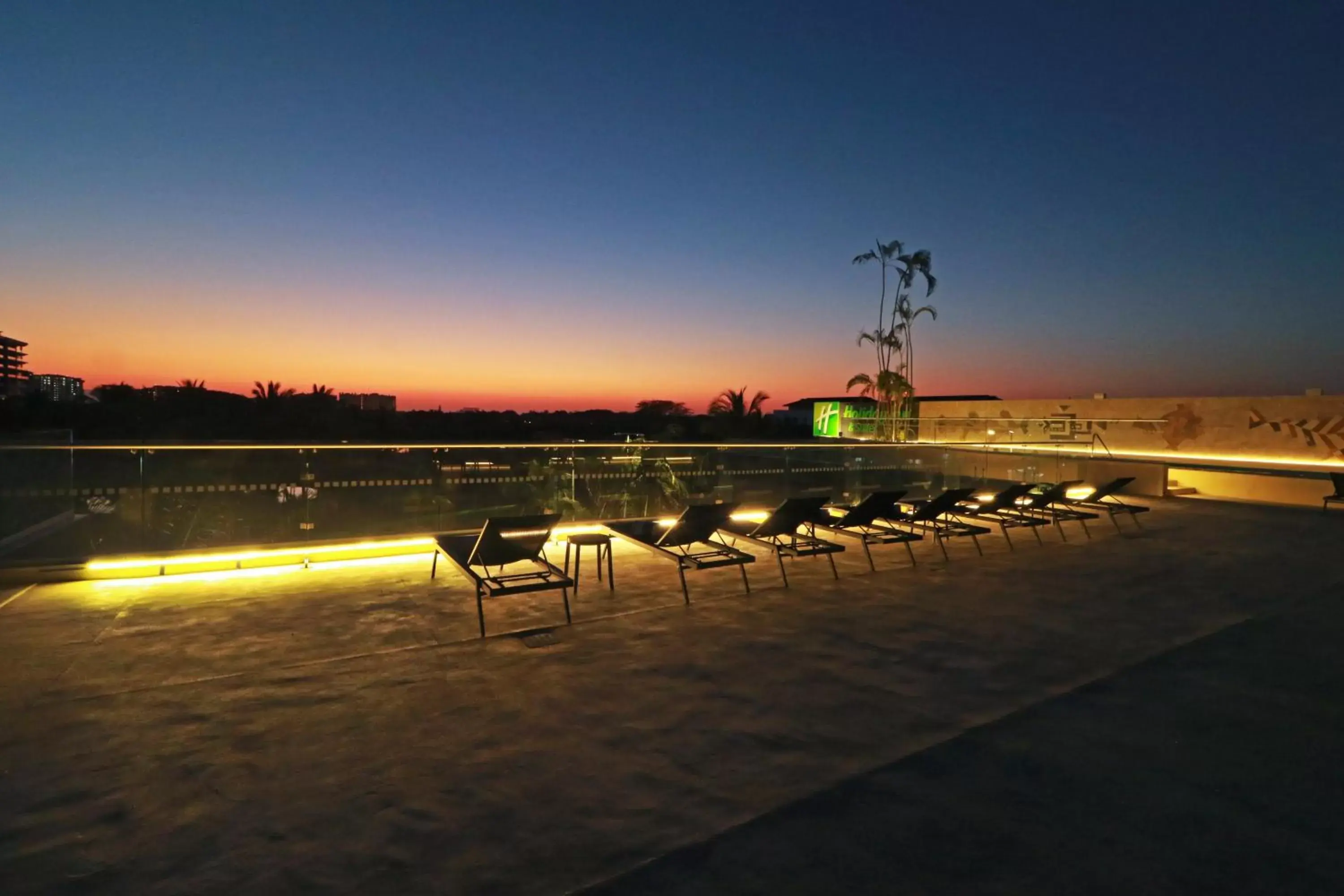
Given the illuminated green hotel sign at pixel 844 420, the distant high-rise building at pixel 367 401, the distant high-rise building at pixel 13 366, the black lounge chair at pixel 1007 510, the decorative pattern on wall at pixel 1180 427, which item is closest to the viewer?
the black lounge chair at pixel 1007 510

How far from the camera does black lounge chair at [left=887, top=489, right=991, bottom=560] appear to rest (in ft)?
24.5

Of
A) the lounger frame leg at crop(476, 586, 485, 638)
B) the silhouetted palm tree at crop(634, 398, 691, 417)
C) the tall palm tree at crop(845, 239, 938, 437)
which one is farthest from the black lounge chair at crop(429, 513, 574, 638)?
the silhouetted palm tree at crop(634, 398, 691, 417)

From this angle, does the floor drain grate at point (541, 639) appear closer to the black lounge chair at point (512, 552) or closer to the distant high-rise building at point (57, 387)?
the black lounge chair at point (512, 552)

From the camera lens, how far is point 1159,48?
1205cm

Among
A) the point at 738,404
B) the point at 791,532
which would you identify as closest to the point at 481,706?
the point at 791,532

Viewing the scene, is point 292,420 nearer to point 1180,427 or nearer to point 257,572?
point 257,572

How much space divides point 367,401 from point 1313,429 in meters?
41.5

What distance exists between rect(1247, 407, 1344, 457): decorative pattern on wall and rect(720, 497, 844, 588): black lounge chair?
1716cm

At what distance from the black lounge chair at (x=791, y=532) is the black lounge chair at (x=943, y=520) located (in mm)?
1368

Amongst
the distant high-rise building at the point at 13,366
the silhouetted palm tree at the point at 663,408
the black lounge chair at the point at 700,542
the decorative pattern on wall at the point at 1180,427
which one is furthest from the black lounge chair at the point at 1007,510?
the distant high-rise building at the point at 13,366

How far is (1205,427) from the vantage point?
19.2 metres

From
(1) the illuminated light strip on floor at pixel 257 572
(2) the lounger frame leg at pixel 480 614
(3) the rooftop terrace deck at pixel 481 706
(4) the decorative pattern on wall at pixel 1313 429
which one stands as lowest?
(3) the rooftop terrace deck at pixel 481 706

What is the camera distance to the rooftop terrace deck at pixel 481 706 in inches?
89.0

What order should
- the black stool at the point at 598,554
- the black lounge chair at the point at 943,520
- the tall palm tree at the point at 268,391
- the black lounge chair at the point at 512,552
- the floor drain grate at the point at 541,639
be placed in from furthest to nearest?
the tall palm tree at the point at 268,391
the black lounge chair at the point at 943,520
the black stool at the point at 598,554
the black lounge chair at the point at 512,552
the floor drain grate at the point at 541,639
